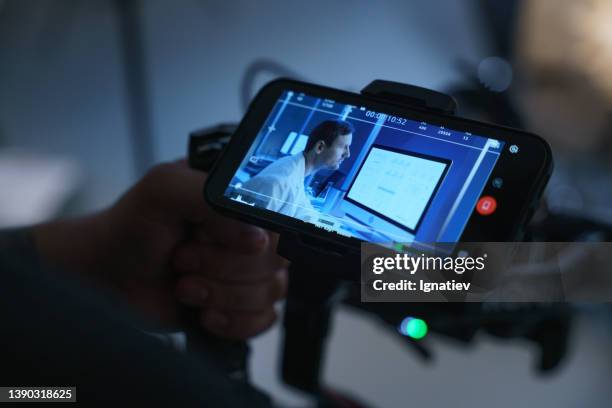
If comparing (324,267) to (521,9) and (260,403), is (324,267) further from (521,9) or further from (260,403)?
(521,9)

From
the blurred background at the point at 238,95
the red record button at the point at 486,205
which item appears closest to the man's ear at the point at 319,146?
the red record button at the point at 486,205

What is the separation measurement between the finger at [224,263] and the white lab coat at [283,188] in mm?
152

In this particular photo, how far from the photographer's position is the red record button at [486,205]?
385 mm

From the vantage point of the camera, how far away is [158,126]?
1167 mm

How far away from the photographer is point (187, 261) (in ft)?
2.05

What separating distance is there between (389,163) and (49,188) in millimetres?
996

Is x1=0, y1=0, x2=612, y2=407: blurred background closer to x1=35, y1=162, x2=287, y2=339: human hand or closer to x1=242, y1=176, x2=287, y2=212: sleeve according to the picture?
x1=35, y1=162, x2=287, y2=339: human hand

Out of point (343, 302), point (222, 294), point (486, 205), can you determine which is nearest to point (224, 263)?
point (222, 294)

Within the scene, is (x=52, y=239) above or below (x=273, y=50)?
below

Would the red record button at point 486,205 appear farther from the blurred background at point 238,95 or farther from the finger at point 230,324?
the blurred background at point 238,95

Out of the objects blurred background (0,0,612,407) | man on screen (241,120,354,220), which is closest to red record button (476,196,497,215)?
man on screen (241,120,354,220)

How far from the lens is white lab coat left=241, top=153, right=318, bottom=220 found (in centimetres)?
44

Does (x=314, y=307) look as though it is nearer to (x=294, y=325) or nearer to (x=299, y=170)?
(x=294, y=325)

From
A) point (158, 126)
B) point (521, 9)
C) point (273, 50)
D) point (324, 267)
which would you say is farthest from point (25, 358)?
point (521, 9)
